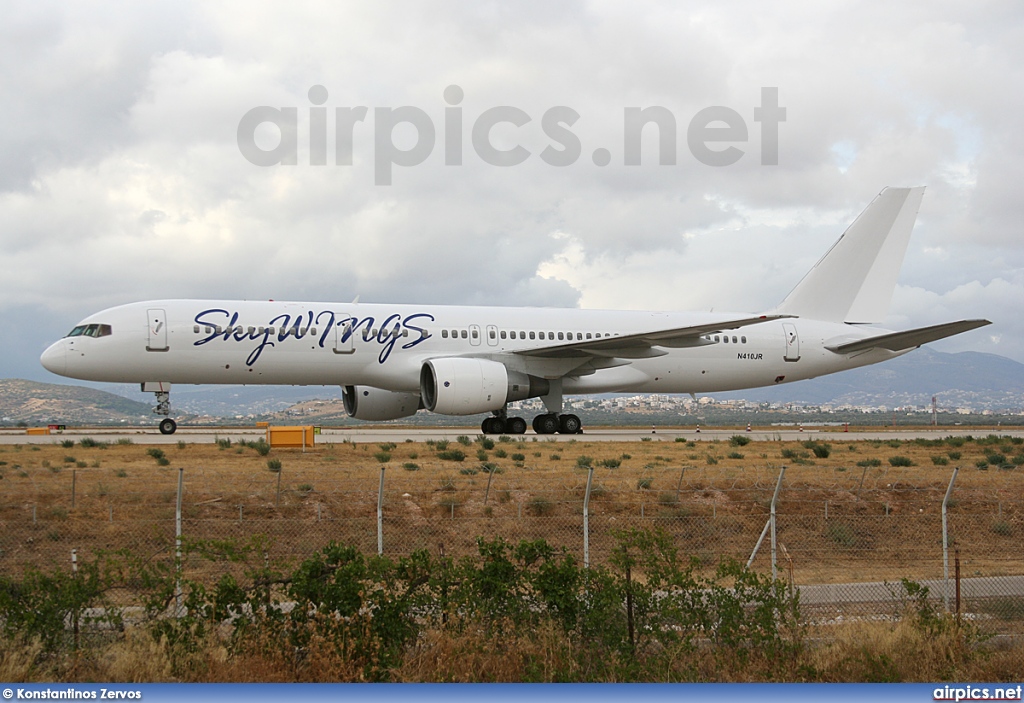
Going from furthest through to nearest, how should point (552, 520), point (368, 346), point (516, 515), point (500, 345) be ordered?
point (500, 345), point (368, 346), point (516, 515), point (552, 520)

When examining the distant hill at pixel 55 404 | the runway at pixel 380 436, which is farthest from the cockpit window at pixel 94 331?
the distant hill at pixel 55 404

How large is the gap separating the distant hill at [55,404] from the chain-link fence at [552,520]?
130m

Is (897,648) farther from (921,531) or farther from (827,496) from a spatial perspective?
(827,496)

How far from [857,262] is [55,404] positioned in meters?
148

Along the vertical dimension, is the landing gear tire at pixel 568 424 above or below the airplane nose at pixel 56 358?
below

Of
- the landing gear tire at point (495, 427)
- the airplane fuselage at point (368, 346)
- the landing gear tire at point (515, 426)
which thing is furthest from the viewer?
the landing gear tire at point (495, 427)

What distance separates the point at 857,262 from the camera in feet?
123

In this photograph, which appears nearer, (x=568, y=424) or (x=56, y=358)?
(x=56, y=358)

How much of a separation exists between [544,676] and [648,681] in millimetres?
930

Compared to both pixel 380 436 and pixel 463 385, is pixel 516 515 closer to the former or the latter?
pixel 463 385

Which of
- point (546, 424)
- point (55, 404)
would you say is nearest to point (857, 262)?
point (546, 424)

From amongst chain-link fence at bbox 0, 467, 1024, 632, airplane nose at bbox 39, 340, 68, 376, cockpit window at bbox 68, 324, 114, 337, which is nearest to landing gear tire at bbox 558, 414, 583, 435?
chain-link fence at bbox 0, 467, 1024, 632

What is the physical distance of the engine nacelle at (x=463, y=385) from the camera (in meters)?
28.4

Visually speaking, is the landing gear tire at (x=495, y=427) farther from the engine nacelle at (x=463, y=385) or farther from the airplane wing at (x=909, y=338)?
the airplane wing at (x=909, y=338)
